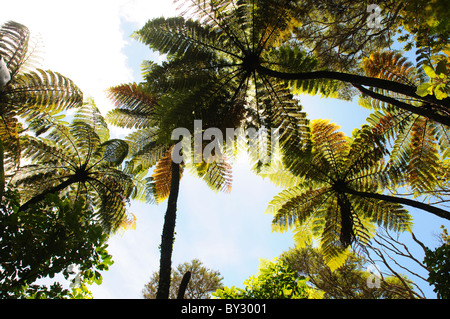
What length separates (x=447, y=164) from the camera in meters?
5.95

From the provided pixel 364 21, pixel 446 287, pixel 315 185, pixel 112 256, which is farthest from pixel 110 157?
pixel 364 21

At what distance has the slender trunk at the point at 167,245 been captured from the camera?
3.78 m

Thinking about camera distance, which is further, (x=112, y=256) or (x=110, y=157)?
(x=110, y=157)

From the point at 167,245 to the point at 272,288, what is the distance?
1.76m

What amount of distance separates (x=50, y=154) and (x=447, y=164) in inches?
342

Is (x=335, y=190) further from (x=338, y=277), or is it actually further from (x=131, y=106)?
(x=131, y=106)

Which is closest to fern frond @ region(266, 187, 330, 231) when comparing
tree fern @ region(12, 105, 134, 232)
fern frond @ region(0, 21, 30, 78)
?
tree fern @ region(12, 105, 134, 232)

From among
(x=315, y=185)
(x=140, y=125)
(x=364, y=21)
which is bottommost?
(x=315, y=185)

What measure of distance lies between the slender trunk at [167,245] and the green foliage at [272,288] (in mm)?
765

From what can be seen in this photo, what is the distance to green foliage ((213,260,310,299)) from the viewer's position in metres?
3.64

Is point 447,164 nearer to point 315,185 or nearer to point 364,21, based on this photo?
point 315,185

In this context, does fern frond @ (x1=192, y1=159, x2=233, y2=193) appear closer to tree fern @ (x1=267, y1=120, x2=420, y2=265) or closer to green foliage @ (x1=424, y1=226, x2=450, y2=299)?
tree fern @ (x1=267, y1=120, x2=420, y2=265)

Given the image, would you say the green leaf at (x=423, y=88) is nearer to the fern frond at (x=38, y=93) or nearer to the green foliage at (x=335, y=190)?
the green foliage at (x=335, y=190)
